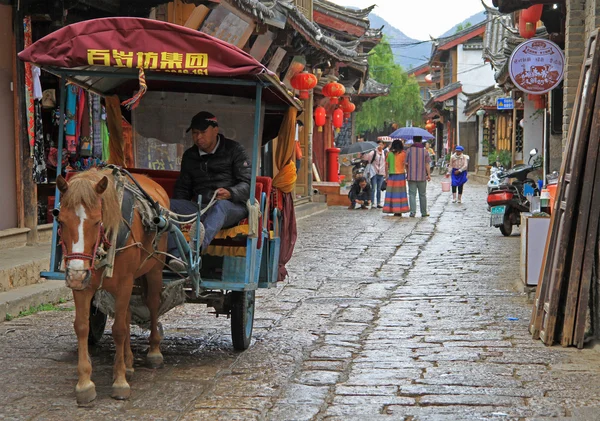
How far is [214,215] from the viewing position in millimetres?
7277

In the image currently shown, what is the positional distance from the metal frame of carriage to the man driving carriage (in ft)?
0.47

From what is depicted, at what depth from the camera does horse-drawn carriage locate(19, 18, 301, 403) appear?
5.91 meters

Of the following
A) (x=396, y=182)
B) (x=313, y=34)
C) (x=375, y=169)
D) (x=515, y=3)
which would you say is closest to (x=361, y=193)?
(x=375, y=169)

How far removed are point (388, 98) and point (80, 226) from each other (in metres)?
64.8

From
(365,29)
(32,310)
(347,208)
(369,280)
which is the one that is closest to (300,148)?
(347,208)

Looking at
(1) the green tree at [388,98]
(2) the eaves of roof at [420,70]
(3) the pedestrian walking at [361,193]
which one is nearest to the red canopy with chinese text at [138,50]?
(3) the pedestrian walking at [361,193]

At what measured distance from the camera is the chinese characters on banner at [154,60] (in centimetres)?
674

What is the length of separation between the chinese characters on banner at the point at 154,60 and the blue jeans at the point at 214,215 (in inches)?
41.1

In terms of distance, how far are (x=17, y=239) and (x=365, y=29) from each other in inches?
1030

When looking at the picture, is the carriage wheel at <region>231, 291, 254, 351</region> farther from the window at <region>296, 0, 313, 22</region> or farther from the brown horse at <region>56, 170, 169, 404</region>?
the window at <region>296, 0, 313, 22</region>

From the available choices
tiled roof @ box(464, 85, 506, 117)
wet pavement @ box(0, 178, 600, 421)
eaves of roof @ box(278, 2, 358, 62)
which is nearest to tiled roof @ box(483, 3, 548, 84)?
tiled roof @ box(464, 85, 506, 117)

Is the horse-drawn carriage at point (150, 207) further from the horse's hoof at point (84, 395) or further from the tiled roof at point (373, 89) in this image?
the tiled roof at point (373, 89)

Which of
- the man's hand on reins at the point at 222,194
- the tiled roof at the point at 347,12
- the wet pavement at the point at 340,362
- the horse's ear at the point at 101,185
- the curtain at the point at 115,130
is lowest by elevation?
the wet pavement at the point at 340,362

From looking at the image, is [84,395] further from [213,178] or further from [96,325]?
[213,178]
